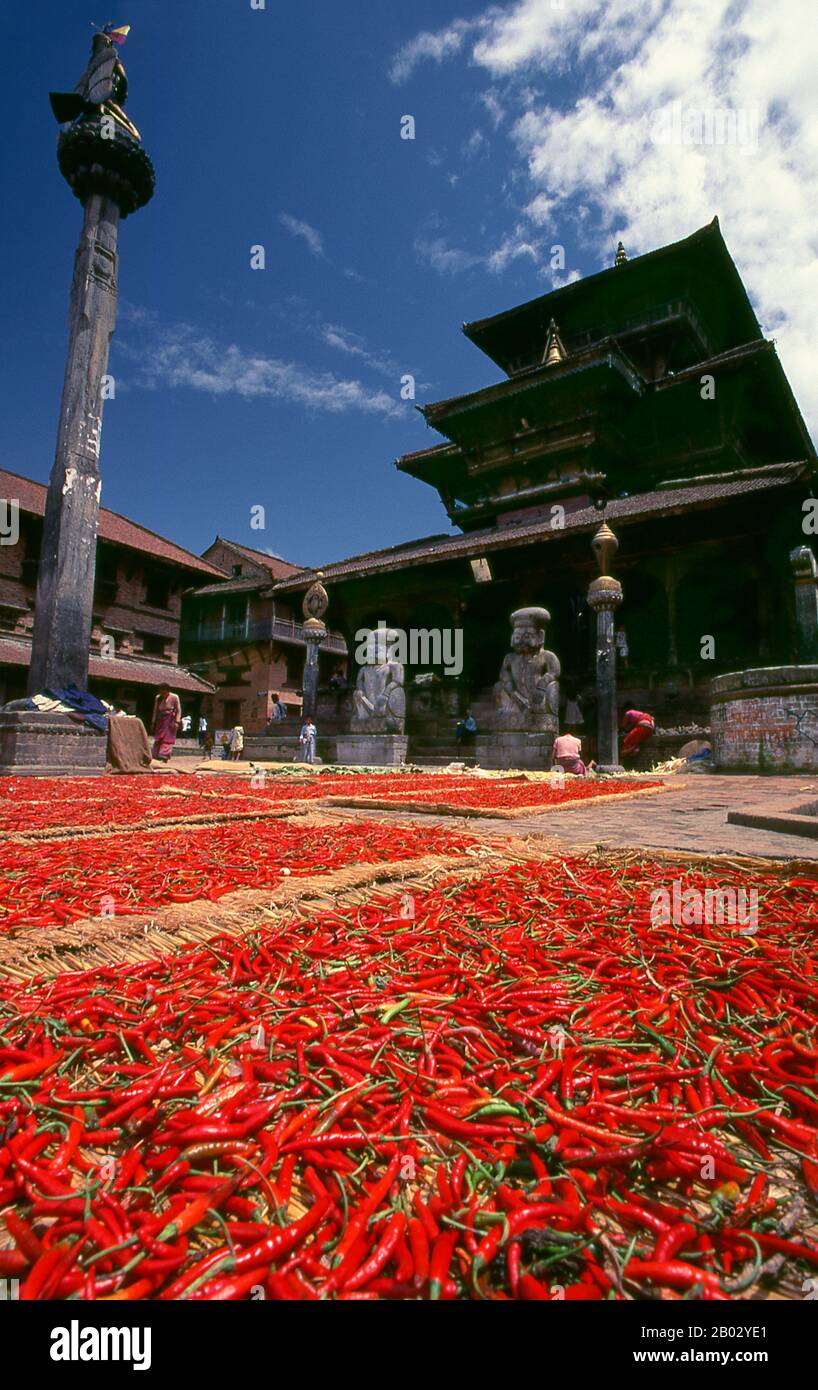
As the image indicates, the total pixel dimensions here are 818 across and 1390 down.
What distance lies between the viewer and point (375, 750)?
16656 mm

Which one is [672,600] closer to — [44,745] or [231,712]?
[44,745]

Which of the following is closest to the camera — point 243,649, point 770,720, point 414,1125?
point 414,1125

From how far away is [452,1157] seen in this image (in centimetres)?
121

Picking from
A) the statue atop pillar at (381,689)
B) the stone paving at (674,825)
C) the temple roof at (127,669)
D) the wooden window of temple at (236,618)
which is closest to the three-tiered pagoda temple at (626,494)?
the statue atop pillar at (381,689)

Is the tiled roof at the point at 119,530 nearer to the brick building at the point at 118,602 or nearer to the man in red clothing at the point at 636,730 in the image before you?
the brick building at the point at 118,602

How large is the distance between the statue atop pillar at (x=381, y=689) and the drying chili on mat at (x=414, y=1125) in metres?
14.7

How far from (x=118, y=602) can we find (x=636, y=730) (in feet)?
80.2

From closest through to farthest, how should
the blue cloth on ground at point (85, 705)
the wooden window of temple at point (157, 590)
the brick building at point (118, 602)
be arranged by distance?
the blue cloth on ground at point (85, 705)
the brick building at point (118, 602)
the wooden window of temple at point (157, 590)

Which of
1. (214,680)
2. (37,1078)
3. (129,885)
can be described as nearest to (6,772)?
(129,885)

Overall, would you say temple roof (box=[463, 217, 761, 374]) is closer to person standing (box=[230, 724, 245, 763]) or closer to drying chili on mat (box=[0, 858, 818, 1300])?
person standing (box=[230, 724, 245, 763])

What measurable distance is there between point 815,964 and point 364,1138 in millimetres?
1639

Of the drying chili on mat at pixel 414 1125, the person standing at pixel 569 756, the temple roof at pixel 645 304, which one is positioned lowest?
the drying chili on mat at pixel 414 1125


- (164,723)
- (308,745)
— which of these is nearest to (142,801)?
(164,723)

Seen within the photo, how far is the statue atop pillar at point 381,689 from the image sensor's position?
663 inches
